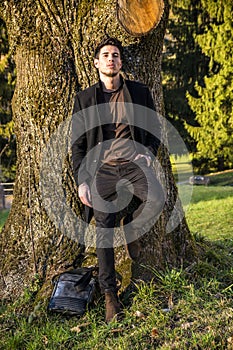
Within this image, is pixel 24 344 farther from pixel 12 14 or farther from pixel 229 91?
pixel 229 91

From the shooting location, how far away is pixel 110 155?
437 centimetres

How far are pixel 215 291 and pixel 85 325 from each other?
129 cm

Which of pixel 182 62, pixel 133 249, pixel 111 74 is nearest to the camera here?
pixel 111 74

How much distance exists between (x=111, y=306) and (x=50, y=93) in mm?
2137

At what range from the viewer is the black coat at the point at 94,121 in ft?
14.3

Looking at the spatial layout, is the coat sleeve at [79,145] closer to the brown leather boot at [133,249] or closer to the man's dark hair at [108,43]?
the man's dark hair at [108,43]

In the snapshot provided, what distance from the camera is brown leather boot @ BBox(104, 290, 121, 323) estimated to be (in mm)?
4219

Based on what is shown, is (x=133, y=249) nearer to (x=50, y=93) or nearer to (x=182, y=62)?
(x=50, y=93)

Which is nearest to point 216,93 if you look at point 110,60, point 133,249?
point 133,249

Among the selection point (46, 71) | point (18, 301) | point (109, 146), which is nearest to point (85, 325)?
point (18, 301)

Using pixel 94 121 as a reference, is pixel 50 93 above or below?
above

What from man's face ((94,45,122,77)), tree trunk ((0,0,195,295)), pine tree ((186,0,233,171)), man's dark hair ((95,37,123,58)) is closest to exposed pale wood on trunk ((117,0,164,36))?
tree trunk ((0,0,195,295))

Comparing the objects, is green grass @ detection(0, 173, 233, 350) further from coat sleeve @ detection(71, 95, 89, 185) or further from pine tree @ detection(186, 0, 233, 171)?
pine tree @ detection(186, 0, 233, 171)

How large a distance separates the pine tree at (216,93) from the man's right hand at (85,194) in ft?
58.7
